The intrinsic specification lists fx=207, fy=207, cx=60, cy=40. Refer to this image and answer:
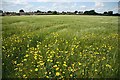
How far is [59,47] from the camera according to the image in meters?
6.87

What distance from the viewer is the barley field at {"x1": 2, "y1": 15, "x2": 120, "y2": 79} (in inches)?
216

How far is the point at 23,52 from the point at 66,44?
147 cm

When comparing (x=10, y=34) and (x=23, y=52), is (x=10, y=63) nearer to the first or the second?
(x=23, y=52)

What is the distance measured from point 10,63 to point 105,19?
5.09 meters

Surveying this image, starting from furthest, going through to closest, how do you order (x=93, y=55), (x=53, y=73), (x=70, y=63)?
1. (x=93, y=55)
2. (x=70, y=63)
3. (x=53, y=73)

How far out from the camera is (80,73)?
17.4ft

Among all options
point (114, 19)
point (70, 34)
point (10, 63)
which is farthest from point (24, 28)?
point (114, 19)

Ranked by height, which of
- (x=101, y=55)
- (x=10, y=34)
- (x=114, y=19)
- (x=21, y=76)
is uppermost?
(x=114, y=19)

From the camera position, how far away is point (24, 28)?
27.9 feet

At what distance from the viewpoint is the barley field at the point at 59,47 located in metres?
5.48

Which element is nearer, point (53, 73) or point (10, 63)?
point (53, 73)

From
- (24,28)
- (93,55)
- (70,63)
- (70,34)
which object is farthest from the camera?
(24,28)

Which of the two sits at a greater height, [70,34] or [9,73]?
[70,34]

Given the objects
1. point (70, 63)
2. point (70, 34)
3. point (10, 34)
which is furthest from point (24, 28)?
point (70, 63)
